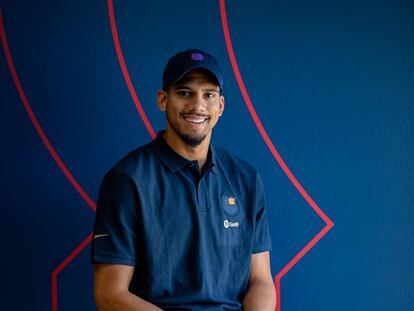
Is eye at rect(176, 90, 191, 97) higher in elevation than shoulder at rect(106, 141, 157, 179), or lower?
higher

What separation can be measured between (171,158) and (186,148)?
0.05 meters

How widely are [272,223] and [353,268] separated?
0.92ft

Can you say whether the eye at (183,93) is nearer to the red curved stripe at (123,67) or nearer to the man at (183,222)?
the man at (183,222)

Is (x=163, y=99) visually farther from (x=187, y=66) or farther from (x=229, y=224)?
(x=229, y=224)

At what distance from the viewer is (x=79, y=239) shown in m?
1.84

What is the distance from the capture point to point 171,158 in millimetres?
1531

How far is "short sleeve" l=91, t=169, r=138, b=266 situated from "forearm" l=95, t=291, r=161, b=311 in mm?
77

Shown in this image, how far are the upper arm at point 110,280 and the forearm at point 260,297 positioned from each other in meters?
0.32

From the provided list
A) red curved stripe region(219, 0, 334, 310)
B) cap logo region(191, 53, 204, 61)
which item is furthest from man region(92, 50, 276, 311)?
red curved stripe region(219, 0, 334, 310)

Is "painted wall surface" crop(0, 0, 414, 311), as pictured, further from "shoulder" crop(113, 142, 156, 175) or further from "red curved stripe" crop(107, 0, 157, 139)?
"shoulder" crop(113, 142, 156, 175)

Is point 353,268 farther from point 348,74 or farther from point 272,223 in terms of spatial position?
point 348,74

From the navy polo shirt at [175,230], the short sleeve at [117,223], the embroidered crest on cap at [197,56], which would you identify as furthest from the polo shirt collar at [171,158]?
the embroidered crest on cap at [197,56]

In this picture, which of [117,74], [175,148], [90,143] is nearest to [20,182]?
[90,143]

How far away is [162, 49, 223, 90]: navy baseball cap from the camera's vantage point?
4.88 ft
